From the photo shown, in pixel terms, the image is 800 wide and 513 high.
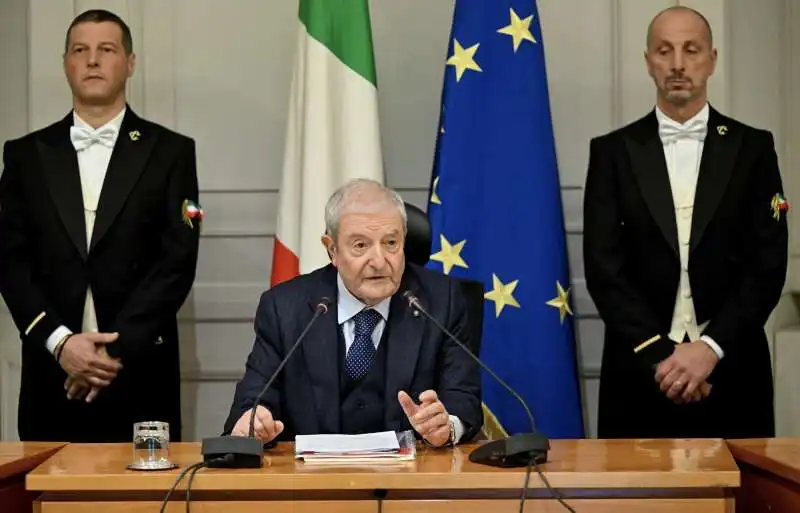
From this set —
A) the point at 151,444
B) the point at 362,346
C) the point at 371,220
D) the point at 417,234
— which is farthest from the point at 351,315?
the point at 151,444

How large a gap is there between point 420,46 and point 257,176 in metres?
0.83

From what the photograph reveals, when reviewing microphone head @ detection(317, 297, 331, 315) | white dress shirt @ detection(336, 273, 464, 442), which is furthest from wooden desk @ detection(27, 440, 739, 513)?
white dress shirt @ detection(336, 273, 464, 442)

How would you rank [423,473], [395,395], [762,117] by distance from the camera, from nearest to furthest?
[423,473], [395,395], [762,117]

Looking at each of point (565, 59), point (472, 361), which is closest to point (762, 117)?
point (565, 59)

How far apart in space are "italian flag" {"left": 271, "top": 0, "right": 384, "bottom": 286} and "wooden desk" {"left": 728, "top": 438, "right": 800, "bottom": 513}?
6.41ft

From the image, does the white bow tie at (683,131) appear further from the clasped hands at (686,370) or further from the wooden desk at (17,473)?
the wooden desk at (17,473)

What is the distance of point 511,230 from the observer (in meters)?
4.23

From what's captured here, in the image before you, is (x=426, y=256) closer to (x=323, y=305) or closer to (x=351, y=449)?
(x=323, y=305)

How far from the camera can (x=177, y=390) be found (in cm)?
412

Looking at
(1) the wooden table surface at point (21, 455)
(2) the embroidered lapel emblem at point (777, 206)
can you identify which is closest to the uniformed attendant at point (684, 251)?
(2) the embroidered lapel emblem at point (777, 206)

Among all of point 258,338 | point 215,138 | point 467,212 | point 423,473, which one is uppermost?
point 215,138

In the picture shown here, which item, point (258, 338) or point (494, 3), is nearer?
point (258, 338)

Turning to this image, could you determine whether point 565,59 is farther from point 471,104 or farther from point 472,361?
point 472,361

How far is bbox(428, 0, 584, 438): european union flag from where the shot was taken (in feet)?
13.8
